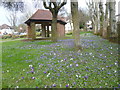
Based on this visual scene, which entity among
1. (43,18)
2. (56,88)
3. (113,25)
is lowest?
(56,88)

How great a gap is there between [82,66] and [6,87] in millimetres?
2625

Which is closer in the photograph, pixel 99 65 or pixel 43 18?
pixel 99 65

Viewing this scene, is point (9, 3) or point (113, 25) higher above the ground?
point (9, 3)

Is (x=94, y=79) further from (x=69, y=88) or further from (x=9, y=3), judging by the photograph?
(x=9, y=3)

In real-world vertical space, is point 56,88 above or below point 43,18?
below

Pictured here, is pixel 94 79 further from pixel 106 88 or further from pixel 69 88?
pixel 69 88

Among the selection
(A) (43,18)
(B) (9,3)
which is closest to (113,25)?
(B) (9,3)

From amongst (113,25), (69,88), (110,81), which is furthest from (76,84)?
(113,25)

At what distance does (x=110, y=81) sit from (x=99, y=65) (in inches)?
46.7

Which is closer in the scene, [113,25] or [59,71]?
[59,71]

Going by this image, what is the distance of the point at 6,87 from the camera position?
2.95 metres

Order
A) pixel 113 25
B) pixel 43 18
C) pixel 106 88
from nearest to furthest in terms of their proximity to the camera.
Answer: pixel 106 88 < pixel 113 25 < pixel 43 18

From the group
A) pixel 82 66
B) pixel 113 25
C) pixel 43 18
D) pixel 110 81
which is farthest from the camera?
pixel 43 18

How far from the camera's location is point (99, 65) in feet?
14.0
